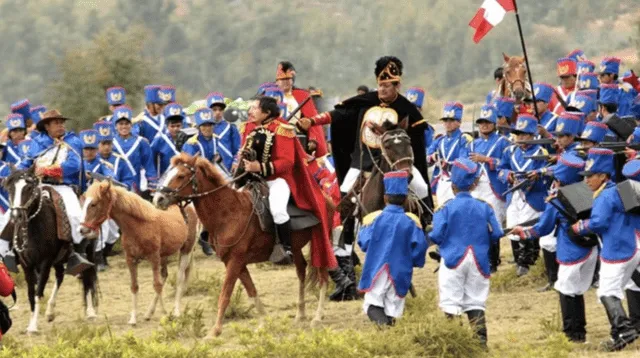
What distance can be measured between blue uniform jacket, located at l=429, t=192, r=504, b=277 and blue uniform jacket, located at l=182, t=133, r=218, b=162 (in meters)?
9.79

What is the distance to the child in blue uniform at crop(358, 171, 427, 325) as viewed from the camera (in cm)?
1378

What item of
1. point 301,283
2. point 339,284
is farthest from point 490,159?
point 301,283

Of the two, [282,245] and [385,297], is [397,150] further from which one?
[385,297]

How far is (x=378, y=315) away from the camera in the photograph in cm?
1403

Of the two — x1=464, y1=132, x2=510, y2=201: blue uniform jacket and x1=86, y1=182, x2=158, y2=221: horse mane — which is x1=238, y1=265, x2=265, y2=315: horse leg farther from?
x1=464, y1=132, x2=510, y2=201: blue uniform jacket

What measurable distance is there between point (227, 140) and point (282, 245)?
761cm

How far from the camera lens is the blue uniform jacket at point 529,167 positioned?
1809cm

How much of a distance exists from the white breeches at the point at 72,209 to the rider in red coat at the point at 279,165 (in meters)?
2.60

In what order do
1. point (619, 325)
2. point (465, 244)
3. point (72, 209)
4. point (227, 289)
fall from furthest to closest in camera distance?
point (72, 209) < point (227, 289) < point (465, 244) < point (619, 325)

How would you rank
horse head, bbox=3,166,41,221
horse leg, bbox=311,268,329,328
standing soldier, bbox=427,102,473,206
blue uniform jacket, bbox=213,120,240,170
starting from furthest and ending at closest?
blue uniform jacket, bbox=213,120,240,170 < standing soldier, bbox=427,102,473,206 < horse head, bbox=3,166,41,221 < horse leg, bbox=311,268,329,328

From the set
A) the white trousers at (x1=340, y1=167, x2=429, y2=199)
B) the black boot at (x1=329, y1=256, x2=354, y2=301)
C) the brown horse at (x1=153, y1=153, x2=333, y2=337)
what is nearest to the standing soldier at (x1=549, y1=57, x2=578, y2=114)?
the black boot at (x1=329, y1=256, x2=354, y2=301)

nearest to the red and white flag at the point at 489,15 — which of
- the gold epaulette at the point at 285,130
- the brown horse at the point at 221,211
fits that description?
the gold epaulette at the point at 285,130

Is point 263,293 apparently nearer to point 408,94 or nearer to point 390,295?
point 408,94

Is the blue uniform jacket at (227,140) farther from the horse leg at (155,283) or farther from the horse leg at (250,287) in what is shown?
the horse leg at (250,287)
